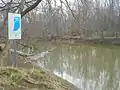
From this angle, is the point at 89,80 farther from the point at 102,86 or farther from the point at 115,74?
the point at 115,74

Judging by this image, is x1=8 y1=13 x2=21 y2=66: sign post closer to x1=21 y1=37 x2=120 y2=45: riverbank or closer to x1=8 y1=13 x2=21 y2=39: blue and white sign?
x1=8 y1=13 x2=21 y2=39: blue and white sign

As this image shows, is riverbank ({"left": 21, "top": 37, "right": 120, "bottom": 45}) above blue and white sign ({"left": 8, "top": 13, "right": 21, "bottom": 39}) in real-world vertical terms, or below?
below

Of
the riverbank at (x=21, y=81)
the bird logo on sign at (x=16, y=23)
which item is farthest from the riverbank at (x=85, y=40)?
the riverbank at (x=21, y=81)

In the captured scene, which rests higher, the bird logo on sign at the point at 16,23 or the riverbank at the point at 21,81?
the bird logo on sign at the point at 16,23

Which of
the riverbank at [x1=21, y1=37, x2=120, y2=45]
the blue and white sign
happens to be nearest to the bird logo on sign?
the blue and white sign

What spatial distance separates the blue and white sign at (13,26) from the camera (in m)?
6.59

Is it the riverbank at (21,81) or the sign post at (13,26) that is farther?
the sign post at (13,26)

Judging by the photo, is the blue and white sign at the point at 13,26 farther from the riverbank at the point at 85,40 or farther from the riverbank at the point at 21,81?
the riverbank at the point at 85,40

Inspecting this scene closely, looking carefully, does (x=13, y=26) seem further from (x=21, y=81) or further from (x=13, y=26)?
(x=21, y=81)

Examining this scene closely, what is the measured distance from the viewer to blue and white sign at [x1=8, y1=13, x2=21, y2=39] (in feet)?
21.6

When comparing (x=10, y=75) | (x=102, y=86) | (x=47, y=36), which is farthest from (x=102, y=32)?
(x=10, y=75)

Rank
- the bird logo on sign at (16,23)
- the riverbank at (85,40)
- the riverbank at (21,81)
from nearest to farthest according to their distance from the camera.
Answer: the riverbank at (21,81)
the bird logo on sign at (16,23)
the riverbank at (85,40)

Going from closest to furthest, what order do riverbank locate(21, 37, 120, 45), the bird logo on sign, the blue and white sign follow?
the blue and white sign → the bird logo on sign → riverbank locate(21, 37, 120, 45)

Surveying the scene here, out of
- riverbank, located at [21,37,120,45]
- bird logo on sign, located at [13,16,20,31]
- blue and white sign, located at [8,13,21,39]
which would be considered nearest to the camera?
blue and white sign, located at [8,13,21,39]
